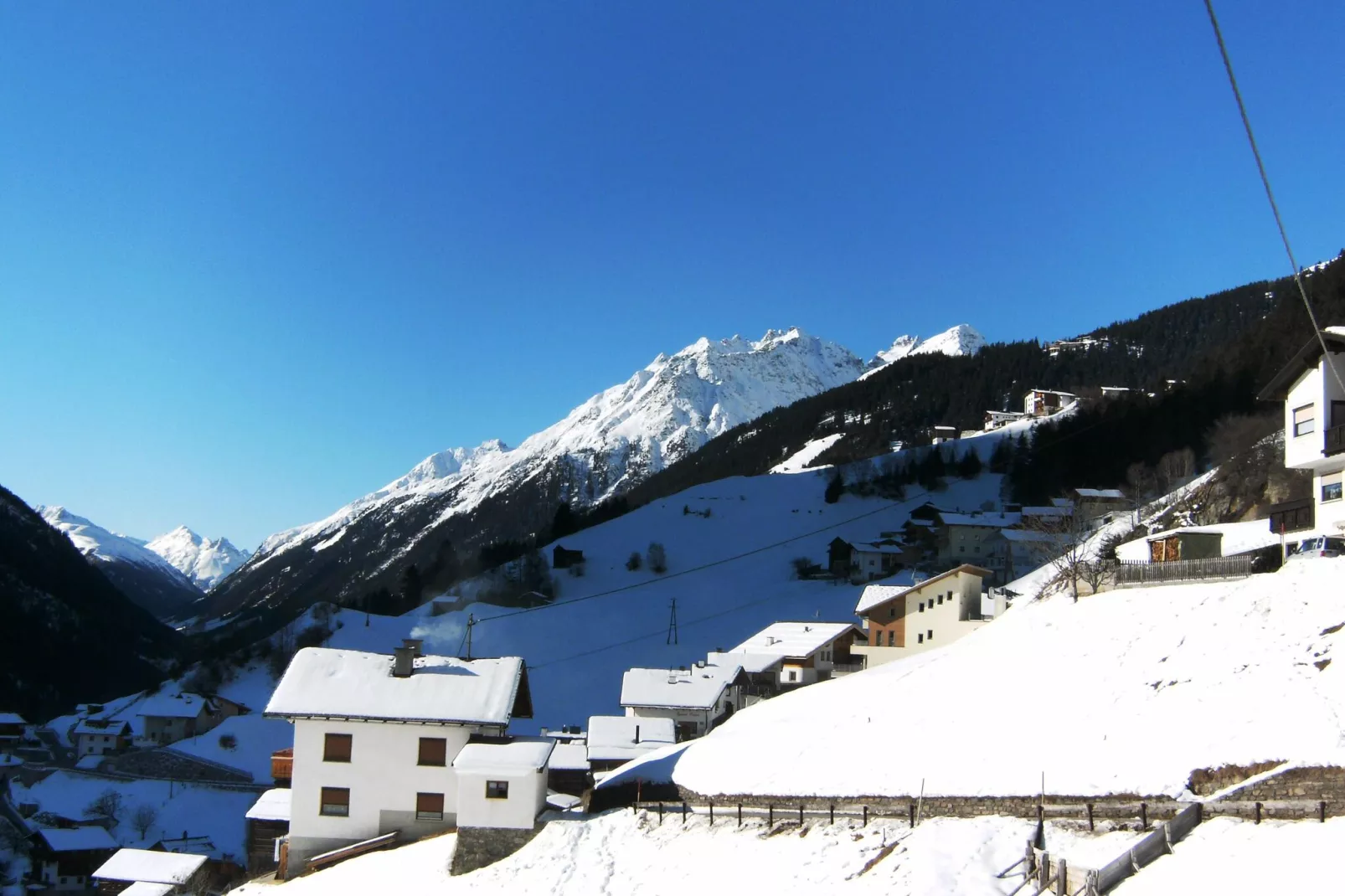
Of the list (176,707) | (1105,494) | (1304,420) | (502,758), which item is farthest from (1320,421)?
(176,707)

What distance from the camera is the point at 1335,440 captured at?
2850 cm

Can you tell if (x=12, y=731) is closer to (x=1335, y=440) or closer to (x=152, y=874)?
(x=152, y=874)

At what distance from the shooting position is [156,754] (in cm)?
8212

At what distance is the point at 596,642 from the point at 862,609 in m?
29.3

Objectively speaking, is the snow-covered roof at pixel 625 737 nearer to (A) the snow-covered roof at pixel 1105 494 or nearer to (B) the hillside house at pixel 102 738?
(A) the snow-covered roof at pixel 1105 494

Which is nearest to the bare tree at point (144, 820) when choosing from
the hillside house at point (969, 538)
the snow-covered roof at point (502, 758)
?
the snow-covered roof at point (502, 758)

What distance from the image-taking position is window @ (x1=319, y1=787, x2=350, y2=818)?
29703mm

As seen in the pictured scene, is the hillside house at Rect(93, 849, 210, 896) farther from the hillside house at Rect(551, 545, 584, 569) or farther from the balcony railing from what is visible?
the hillside house at Rect(551, 545, 584, 569)

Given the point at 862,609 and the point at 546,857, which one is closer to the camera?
the point at 546,857

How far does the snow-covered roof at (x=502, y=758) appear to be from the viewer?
25.8m

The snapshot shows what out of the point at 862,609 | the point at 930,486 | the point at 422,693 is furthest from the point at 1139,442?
the point at 422,693

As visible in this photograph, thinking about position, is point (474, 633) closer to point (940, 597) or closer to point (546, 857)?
point (940, 597)

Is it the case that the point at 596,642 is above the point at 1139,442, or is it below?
below

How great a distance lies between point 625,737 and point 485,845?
17.0m
